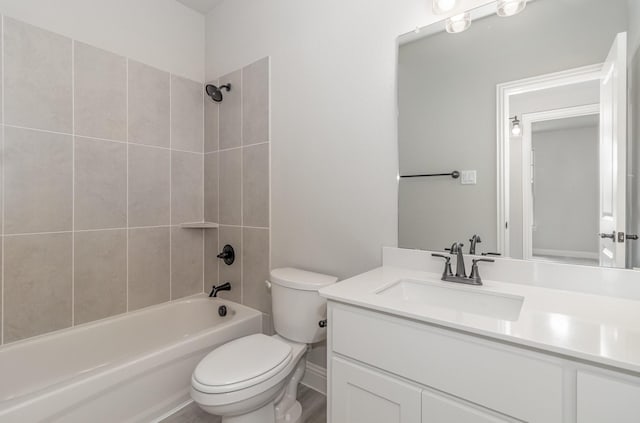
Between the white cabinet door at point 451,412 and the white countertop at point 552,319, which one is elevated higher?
the white countertop at point 552,319

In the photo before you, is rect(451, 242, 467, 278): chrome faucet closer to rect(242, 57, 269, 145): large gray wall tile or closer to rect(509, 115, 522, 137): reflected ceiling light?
rect(509, 115, 522, 137): reflected ceiling light

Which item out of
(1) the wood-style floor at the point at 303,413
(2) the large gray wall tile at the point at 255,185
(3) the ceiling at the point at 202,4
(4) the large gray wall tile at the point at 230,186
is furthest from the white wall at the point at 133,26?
(1) the wood-style floor at the point at 303,413

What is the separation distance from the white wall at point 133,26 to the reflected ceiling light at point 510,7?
6.77 feet

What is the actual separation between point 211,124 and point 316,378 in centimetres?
197

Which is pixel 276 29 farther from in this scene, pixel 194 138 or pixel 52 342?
pixel 52 342

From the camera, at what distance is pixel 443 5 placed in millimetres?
1277

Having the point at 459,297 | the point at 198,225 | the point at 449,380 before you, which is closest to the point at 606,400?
the point at 449,380

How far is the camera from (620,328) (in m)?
0.77

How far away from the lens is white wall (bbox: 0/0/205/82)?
1.63m

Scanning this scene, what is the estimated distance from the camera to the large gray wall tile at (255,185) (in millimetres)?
1979

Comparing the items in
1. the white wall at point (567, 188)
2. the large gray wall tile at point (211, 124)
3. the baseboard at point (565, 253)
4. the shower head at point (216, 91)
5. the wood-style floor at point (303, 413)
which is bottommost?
the wood-style floor at point (303, 413)

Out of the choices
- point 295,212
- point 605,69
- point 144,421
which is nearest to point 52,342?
point 144,421

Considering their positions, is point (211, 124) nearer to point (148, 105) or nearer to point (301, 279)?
point (148, 105)

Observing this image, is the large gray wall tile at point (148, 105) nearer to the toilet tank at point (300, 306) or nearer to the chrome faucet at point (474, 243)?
the toilet tank at point (300, 306)
